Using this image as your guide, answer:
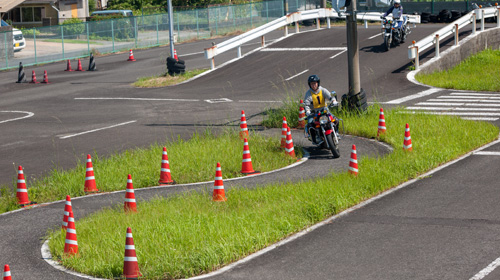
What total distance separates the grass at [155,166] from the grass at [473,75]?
36.4 feet

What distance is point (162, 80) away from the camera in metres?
32.0

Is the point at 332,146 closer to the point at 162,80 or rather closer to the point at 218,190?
the point at 218,190

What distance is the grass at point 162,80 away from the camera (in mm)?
31438

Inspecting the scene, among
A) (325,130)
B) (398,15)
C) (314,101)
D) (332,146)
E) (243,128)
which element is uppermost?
(398,15)

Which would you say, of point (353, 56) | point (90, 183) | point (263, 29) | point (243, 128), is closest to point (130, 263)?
point (90, 183)

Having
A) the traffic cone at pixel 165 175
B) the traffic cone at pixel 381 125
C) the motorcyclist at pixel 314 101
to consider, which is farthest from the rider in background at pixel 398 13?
the traffic cone at pixel 165 175

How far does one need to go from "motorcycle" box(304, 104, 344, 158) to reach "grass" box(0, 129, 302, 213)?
61 centimetres

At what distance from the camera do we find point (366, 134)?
60.8 ft

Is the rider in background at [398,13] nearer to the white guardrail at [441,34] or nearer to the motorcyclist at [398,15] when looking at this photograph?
the motorcyclist at [398,15]

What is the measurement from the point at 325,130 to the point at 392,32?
1770cm

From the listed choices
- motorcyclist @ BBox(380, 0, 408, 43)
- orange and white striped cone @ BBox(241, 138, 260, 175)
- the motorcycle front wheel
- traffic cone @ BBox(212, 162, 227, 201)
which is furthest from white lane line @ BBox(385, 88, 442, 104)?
traffic cone @ BBox(212, 162, 227, 201)

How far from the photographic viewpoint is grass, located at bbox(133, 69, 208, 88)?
31.4 meters

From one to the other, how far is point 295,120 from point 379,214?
9557 millimetres

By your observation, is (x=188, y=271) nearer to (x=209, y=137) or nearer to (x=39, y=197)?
(x=39, y=197)
